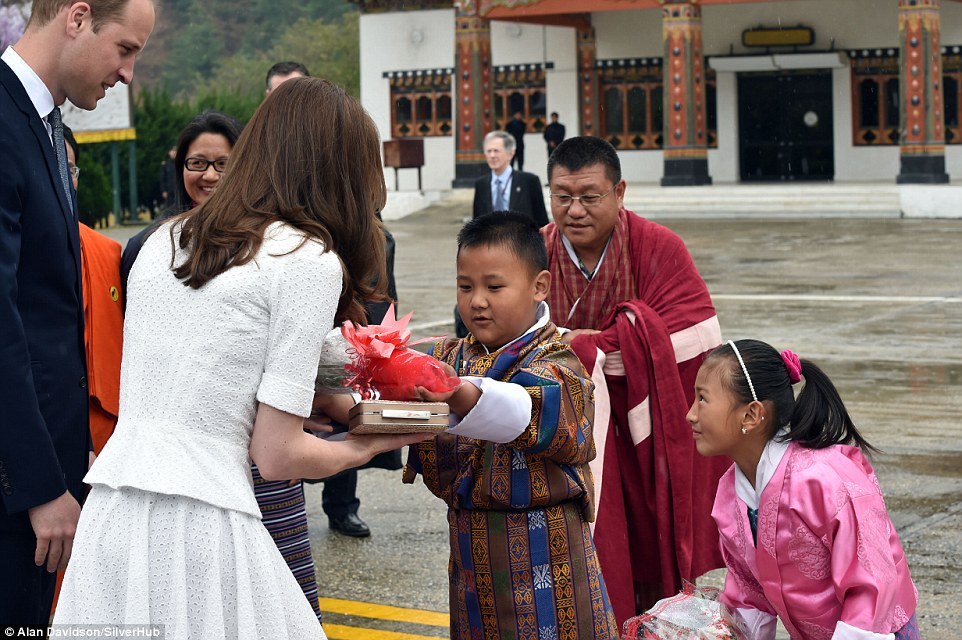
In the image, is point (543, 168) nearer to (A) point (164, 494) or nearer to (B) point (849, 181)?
(B) point (849, 181)

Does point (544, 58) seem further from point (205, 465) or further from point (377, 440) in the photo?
point (205, 465)

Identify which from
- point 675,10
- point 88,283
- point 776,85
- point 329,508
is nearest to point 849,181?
point 776,85

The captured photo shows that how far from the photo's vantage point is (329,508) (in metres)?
5.51

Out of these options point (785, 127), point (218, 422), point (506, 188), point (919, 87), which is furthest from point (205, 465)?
point (785, 127)

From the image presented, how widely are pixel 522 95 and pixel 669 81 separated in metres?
5.02

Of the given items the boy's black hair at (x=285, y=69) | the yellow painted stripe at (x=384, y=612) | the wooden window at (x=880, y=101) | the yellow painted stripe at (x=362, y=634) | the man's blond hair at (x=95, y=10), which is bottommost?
the yellow painted stripe at (x=362, y=634)

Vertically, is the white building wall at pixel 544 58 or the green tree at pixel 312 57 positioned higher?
the green tree at pixel 312 57

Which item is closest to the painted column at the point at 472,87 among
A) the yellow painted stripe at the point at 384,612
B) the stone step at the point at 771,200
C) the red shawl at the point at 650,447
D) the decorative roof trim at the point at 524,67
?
the decorative roof trim at the point at 524,67

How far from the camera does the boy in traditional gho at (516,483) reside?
115 inches

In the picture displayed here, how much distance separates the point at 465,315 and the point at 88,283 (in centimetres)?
102

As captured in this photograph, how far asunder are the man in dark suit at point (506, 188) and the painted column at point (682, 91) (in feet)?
47.3

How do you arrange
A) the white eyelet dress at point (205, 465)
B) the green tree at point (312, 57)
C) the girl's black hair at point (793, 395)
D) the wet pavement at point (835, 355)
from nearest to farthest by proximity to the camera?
the white eyelet dress at point (205, 465)
the girl's black hair at point (793, 395)
the wet pavement at point (835, 355)
the green tree at point (312, 57)

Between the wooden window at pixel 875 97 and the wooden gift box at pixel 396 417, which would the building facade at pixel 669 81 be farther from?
the wooden gift box at pixel 396 417

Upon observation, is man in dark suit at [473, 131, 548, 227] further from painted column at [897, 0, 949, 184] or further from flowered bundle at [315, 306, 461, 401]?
painted column at [897, 0, 949, 184]
